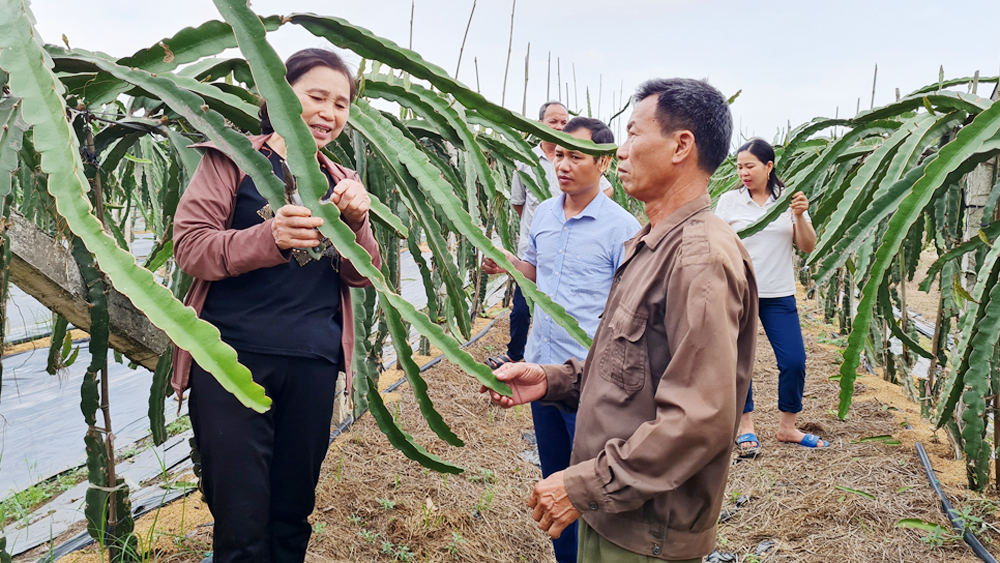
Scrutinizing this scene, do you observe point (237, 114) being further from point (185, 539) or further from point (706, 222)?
point (185, 539)

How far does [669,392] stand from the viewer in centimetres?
92

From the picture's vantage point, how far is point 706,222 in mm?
1005

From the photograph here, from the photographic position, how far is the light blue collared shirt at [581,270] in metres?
1.80

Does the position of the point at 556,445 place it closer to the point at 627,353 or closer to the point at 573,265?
the point at 573,265

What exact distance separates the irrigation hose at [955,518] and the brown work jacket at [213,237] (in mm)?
2099

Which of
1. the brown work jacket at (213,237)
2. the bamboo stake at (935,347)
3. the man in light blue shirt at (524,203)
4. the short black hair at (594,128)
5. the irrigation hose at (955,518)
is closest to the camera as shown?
the brown work jacket at (213,237)

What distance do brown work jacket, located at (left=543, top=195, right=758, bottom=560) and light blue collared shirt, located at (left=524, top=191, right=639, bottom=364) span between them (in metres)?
0.69

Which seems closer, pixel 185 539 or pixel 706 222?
pixel 706 222

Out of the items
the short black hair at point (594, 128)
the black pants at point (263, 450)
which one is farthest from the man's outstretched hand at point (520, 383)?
the short black hair at point (594, 128)

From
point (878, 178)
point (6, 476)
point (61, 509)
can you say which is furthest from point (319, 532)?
point (878, 178)

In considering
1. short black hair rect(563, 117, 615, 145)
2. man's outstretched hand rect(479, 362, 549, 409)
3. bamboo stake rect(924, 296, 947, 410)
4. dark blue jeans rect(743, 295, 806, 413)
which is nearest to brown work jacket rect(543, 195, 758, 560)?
man's outstretched hand rect(479, 362, 549, 409)

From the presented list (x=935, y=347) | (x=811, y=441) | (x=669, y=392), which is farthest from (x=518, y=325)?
(x=669, y=392)

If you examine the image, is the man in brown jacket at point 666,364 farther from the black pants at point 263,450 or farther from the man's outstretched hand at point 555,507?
the black pants at point 263,450

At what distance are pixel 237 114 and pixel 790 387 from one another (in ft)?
8.42
